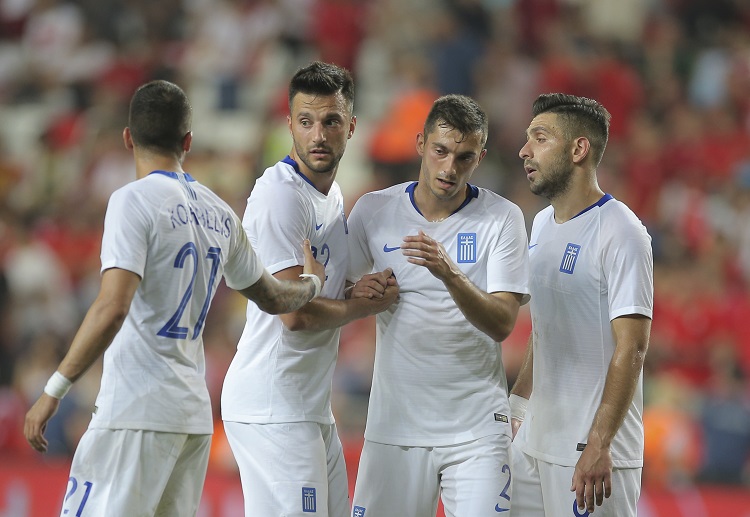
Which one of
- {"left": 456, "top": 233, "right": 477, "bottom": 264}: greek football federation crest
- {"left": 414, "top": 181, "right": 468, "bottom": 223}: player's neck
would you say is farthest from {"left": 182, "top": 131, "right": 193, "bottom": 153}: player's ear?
{"left": 456, "top": 233, "right": 477, "bottom": 264}: greek football federation crest

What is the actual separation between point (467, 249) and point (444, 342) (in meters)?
0.47

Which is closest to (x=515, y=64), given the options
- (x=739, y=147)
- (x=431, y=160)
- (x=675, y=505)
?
(x=739, y=147)

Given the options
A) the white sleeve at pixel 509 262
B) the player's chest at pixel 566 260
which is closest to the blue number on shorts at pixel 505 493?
the white sleeve at pixel 509 262

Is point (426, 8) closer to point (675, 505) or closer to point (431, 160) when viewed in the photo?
point (675, 505)

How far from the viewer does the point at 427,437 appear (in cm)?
541

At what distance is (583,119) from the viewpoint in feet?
18.4

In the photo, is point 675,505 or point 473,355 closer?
point 473,355

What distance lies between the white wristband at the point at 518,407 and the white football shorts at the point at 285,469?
1114 mm

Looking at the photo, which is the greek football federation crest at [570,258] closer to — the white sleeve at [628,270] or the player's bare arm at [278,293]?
the white sleeve at [628,270]

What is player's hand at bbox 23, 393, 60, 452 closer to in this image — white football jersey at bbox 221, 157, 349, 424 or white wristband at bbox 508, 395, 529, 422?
white football jersey at bbox 221, 157, 349, 424

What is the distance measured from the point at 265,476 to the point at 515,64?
905cm

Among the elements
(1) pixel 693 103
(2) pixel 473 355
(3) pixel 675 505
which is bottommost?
(3) pixel 675 505

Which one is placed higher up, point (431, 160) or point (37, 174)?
point (37, 174)

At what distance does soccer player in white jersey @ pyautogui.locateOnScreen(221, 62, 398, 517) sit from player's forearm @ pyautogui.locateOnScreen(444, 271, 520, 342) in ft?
1.43
